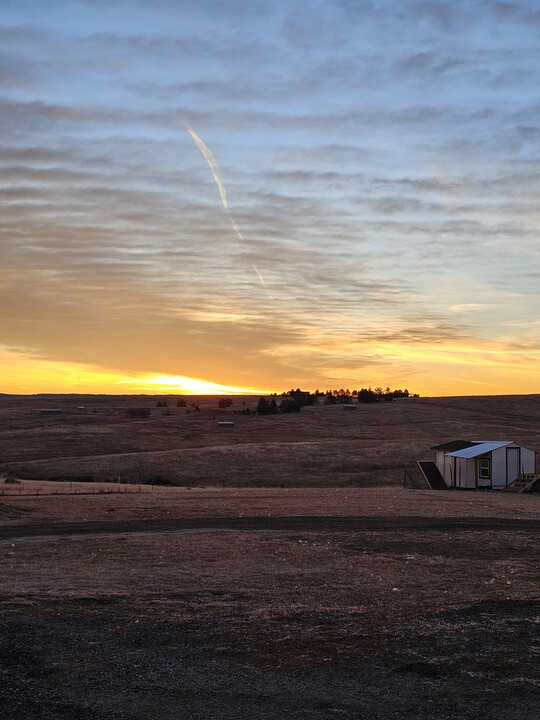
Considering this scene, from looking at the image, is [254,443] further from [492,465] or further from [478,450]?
[492,465]

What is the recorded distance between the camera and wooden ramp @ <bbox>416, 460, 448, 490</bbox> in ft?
198

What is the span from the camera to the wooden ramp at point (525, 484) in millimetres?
54188

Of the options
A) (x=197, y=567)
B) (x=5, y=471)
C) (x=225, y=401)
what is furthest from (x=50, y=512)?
(x=225, y=401)

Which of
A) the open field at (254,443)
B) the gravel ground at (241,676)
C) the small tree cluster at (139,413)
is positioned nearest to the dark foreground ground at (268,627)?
the gravel ground at (241,676)

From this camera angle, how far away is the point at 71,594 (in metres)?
16.0

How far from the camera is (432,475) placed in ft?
206

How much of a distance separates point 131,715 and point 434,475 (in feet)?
183

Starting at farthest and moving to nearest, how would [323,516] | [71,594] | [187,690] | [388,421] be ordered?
[388,421] < [323,516] < [71,594] < [187,690]

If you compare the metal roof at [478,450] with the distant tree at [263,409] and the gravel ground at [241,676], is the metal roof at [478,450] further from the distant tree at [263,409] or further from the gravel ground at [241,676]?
the distant tree at [263,409]

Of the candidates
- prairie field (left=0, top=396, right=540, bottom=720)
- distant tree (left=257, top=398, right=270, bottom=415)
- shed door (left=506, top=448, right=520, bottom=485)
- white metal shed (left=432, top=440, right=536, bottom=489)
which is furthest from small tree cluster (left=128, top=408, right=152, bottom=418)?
prairie field (left=0, top=396, right=540, bottom=720)

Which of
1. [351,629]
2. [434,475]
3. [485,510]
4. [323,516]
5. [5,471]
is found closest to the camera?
[351,629]

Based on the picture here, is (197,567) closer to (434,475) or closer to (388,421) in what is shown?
(434,475)

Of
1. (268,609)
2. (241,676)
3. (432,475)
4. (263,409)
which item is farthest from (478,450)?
(263,409)

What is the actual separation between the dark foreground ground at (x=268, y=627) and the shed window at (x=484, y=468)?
32.2 metres
